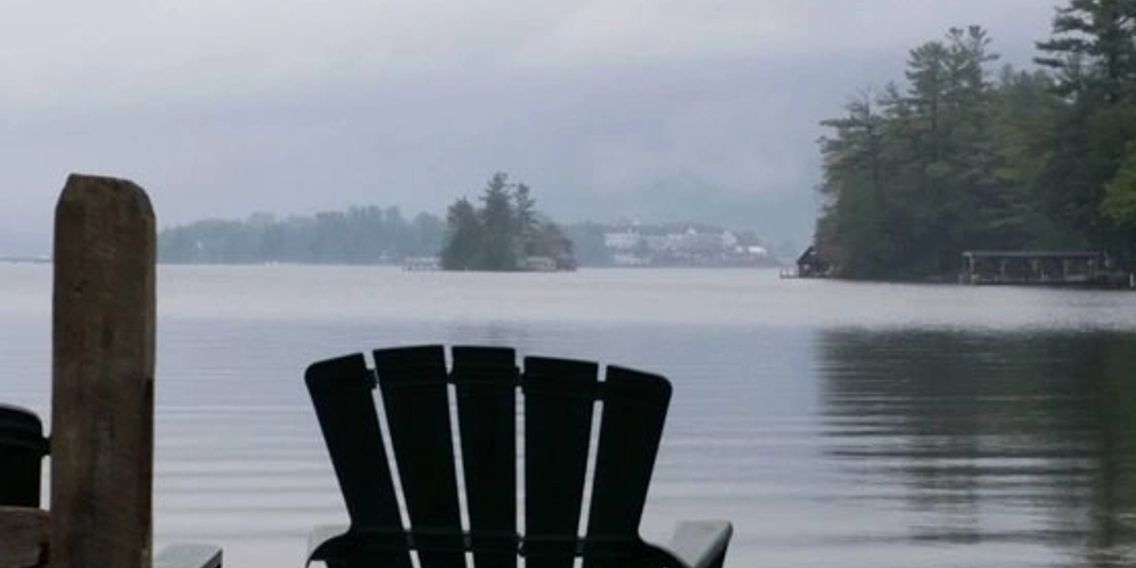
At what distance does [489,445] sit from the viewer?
428 cm

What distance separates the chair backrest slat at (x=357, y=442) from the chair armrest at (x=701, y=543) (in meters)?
0.49

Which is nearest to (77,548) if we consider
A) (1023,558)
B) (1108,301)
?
(1023,558)

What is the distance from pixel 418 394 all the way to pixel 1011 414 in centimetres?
1593

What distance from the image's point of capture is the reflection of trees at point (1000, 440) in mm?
11133

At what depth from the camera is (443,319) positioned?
165 feet

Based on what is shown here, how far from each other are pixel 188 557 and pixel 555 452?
645 mm

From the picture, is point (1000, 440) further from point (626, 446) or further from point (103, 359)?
point (103, 359)

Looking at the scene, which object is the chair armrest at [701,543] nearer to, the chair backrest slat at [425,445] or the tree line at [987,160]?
the chair backrest slat at [425,445]

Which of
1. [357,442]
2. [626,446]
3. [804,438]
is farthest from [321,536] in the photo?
[804,438]

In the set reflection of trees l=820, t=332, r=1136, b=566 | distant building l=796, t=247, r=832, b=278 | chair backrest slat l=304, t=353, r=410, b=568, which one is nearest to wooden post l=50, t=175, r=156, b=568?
chair backrest slat l=304, t=353, r=410, b=568

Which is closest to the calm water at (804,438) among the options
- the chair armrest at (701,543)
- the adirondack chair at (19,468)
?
the chair armrest at (701,543)

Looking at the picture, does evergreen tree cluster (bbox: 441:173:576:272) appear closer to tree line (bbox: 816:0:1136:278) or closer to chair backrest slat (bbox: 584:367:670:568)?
tree line (bbox: 816:0:1136:278)

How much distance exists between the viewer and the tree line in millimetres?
97812

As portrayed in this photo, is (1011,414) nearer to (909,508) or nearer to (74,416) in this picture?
(909,508)
